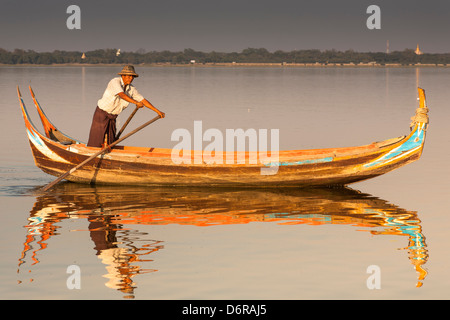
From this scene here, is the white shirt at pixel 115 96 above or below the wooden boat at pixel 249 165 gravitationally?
above

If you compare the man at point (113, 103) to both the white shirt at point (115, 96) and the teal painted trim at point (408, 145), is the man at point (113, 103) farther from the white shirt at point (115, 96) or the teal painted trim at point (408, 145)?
the teal painted trim at point (408, 145)

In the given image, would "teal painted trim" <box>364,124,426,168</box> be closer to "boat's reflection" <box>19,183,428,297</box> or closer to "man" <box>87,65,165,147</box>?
"boat's reflection" <box>19,183,428,297</box>

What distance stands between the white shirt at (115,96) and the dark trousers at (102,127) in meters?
0.09

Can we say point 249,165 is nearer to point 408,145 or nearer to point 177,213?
point 177,213

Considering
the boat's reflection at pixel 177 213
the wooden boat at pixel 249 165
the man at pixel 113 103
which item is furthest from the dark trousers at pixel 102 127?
the boat's reflection at pixel 177 213

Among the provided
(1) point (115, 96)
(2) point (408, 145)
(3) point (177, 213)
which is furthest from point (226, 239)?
(2) point (408, 145)

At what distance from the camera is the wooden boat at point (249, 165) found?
1212 centimetres

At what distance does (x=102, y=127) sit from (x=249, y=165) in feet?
7.58

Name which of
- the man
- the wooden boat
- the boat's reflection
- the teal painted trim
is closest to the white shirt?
the man

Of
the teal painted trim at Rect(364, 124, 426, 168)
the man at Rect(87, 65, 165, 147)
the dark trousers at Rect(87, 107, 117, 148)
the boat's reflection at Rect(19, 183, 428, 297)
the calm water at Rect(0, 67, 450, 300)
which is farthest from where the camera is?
the dark trousers at Rect(87, 107, 117, 148)

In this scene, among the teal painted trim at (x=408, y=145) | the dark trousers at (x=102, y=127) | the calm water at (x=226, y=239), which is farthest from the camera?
the dark trousers at (x=102, y=127)

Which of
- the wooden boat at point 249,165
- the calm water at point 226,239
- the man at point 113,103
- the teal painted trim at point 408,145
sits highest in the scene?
the man at point 113,103

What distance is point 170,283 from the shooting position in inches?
318

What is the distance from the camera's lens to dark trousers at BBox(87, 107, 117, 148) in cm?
1253
